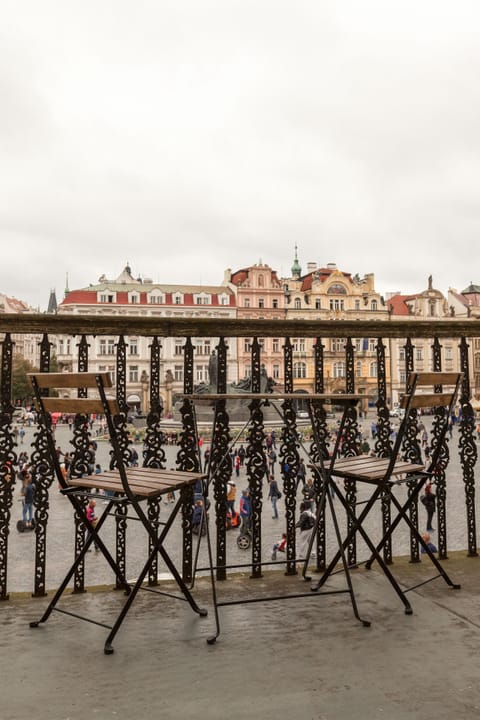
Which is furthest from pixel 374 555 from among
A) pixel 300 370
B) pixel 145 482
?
pixel 300 370

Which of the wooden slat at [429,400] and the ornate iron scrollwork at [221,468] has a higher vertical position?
the wooden slat at [429,400]

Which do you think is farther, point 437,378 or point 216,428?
point 216,428

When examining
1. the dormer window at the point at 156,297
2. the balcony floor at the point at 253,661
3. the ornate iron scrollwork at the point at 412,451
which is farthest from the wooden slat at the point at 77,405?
the dormer window at the point at 156,297

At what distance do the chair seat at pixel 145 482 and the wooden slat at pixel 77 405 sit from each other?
14.1 inches

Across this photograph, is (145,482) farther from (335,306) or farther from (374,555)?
(335,306)

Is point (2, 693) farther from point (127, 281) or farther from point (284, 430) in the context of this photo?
point (127, 281)

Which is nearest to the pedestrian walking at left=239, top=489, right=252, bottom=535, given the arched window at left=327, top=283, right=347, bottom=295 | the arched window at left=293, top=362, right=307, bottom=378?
the arched window at left=293, top=362, right=307, bottom=378

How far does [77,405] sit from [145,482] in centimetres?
50

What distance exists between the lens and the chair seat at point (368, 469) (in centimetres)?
306

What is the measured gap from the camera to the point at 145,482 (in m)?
2.88

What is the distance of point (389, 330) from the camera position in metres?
3.89

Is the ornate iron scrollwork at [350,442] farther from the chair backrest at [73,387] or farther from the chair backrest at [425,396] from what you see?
the chair backrest at [73,387]

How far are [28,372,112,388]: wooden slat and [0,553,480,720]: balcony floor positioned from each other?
1134 millimetres

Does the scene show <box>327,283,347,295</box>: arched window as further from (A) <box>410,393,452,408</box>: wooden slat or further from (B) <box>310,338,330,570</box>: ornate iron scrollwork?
(A) <box>410,393,452,408</box>: wooden slat
